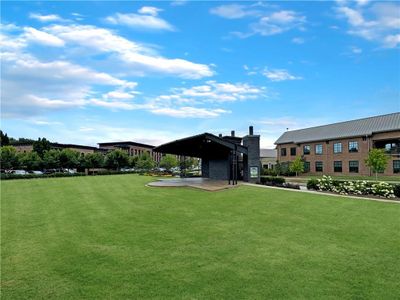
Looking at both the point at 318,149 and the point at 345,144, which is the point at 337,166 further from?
the point at 318,149

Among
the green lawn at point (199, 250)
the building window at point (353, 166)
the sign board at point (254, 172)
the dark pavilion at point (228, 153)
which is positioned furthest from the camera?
the building window at point (353, 166)

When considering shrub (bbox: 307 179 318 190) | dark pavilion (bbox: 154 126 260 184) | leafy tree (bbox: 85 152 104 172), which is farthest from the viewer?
leafy tree (bbox: 85 152 104 172)

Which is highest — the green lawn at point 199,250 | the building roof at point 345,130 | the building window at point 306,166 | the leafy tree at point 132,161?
the building roof at point 345,130

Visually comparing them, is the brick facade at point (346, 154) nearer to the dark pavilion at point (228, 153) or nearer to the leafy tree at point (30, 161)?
the dark pavilion at point (228, 153)

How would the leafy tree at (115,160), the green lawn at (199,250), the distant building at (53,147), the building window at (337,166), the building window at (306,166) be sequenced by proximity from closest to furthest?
1. the green lawn at (199,250)
2. the building window at (337,166)
3. the building window at (306,166)
4. the leafy tree at (115,160)
5. the distant building at (53,147)

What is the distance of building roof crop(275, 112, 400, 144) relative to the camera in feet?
137

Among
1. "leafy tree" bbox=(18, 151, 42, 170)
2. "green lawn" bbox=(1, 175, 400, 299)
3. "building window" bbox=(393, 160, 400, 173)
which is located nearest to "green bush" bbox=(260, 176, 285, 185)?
"green lawn" bbox=(1, 175, 400, 299)

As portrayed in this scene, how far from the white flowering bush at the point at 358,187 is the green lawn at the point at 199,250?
479 cm

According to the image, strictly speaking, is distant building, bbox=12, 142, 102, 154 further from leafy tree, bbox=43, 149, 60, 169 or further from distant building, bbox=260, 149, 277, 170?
distant building, bbox=260, 149, 277, 170

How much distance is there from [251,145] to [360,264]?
2132cm

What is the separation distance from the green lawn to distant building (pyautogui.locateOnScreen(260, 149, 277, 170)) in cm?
5653

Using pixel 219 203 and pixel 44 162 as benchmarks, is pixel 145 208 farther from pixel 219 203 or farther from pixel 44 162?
pixel 44 162

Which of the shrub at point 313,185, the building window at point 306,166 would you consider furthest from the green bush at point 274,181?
the building window at point 306,166

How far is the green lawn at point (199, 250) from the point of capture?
6.22m
